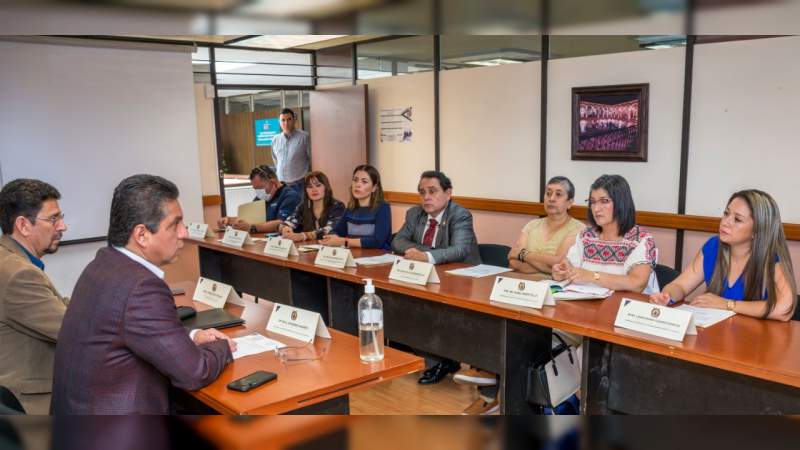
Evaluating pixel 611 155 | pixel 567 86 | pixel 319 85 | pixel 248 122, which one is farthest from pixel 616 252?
pixel 248 122

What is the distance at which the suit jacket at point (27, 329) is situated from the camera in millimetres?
2002

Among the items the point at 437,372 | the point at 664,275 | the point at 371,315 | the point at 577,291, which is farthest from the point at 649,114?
the point at 371,315

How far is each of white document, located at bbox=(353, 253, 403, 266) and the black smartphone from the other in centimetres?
163

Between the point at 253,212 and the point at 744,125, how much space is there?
386 cm

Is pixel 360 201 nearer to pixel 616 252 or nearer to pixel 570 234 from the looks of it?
pixel 570 234

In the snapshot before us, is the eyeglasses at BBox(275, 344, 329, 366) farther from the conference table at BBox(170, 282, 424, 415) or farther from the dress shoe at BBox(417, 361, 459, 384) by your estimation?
the dress shoe at BBox(417, 361, 459, 384)

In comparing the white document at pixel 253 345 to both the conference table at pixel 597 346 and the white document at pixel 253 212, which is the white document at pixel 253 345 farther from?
the white document at pixel 253 212

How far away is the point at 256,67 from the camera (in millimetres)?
6734

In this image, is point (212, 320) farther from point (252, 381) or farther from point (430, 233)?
point (430, 233)

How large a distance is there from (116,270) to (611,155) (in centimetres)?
384

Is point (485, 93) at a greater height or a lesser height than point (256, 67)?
lesser

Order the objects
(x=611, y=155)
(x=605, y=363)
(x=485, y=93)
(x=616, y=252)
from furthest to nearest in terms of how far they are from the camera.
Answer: (x=485, y=93) → (x=611, y=155) → (x=616, y=252) → (x=605, y=363)

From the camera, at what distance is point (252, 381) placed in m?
1.71

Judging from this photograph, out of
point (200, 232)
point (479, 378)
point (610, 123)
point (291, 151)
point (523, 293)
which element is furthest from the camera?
point (291, 151)
